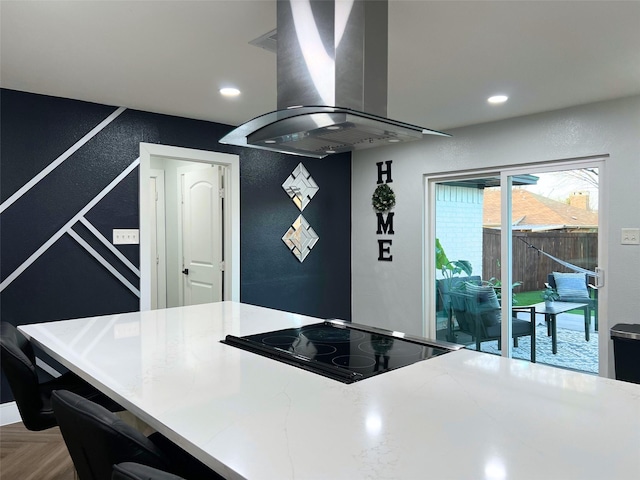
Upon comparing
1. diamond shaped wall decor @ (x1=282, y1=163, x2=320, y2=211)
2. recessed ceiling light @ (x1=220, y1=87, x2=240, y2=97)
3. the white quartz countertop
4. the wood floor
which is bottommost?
the wood floor

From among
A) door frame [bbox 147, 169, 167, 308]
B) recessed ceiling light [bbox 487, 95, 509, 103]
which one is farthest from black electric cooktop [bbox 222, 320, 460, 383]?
door frame [bbox 147, 169, 167, 308]

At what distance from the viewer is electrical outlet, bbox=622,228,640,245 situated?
3.38 meters

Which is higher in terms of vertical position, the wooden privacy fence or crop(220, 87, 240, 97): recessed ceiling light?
crop(220, 87, 240, 97): recessed ceiling light

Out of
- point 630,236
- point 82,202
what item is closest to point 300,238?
point 82,202

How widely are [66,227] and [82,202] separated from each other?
0.22 m

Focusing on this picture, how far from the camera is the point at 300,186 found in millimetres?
4859

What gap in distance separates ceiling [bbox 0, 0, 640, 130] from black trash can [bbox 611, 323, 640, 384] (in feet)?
5.38

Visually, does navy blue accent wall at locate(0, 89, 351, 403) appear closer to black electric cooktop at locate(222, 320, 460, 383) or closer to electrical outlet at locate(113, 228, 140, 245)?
electrical outlet at locate(113, 228, 140, 245)

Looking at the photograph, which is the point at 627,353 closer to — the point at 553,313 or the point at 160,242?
the point at 553,313

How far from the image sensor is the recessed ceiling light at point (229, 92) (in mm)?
3227

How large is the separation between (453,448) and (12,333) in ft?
6.21

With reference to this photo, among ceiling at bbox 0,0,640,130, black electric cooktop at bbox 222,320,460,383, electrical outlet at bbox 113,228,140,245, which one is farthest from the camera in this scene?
electrical outlet at bbox 113,228,140,245

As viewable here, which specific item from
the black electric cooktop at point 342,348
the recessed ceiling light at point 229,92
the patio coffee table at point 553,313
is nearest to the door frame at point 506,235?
the patio coffee table at point 553,313

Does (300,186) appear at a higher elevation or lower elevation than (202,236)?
higher
